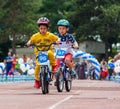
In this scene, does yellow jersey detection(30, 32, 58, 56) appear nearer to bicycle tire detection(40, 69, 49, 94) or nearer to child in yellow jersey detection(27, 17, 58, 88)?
child in yellow jersey detection(27, 17, 58, 88)

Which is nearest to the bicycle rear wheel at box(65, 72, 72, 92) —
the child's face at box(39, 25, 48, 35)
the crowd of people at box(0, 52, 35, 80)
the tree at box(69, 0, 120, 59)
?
the child's face at box(39, 25, 48, 35)

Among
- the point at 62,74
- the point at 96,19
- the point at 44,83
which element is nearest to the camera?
the point at 44,83

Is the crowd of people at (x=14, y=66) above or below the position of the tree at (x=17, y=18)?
below

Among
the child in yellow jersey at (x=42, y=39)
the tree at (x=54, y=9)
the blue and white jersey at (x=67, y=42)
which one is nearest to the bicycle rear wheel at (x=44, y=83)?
the child in yellow jersey at (x=42, y=39)

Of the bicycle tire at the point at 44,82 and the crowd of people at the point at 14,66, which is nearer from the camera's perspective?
the bicycle tire at the point at 44,82

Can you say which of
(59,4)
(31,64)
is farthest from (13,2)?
(31,64)

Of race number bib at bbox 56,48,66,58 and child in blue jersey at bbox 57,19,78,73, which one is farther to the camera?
child in blue jersey at bbox 57,19,78,73

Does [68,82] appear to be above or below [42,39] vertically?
below

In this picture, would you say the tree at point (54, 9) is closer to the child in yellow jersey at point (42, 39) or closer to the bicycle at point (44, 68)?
the child in yellow jersey at point (42, 39)

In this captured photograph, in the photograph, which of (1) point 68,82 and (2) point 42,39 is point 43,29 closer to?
(2) point 42,39

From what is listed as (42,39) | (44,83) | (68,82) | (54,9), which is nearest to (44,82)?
(44,83)

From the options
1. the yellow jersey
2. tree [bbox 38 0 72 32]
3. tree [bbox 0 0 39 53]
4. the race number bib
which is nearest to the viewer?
the yellow jersey

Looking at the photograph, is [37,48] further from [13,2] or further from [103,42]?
[103,42]

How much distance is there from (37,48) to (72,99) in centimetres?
290
